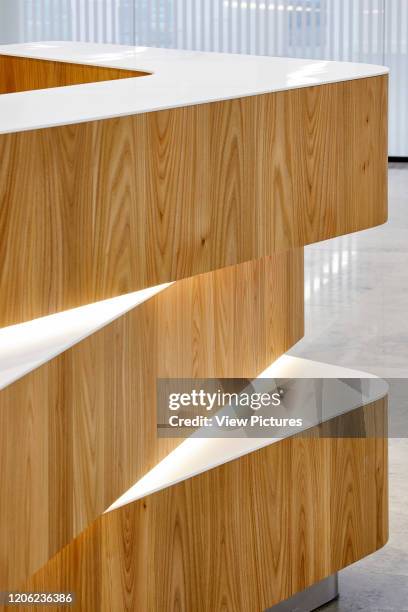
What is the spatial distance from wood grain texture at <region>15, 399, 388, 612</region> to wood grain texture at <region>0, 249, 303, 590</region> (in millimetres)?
116

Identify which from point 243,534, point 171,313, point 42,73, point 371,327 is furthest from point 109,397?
point 371,327

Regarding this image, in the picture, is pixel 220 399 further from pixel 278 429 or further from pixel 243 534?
pixel 243 534

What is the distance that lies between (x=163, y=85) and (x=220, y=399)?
67cm

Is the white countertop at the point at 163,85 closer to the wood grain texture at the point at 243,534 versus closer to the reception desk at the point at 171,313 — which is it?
the reception desk at the point at 171,313

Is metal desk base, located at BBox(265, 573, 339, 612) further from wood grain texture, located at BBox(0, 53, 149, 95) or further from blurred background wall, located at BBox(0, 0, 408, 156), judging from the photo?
blurred background wall, located at BBox(0, 0, 408, 156)

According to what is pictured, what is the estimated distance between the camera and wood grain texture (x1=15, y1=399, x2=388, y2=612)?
1.94 m

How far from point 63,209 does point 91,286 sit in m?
0.15

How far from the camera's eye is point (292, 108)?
2.13m

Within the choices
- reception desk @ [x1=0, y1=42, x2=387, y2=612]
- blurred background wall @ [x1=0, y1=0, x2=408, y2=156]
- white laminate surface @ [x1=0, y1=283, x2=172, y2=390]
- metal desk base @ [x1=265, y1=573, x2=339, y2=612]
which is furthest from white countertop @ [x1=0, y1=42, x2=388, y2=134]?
blurred background wall @ [x1=0, y1=0, x2=408, y2=156]

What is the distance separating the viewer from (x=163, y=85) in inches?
87.0

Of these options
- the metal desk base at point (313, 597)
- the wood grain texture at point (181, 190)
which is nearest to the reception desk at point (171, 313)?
the wood grain texture at point (181, 190)

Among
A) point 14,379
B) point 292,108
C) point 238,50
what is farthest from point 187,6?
point 14,379

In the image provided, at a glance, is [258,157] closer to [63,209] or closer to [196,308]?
[196,308]

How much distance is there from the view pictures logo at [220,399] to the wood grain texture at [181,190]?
11.8 inches
